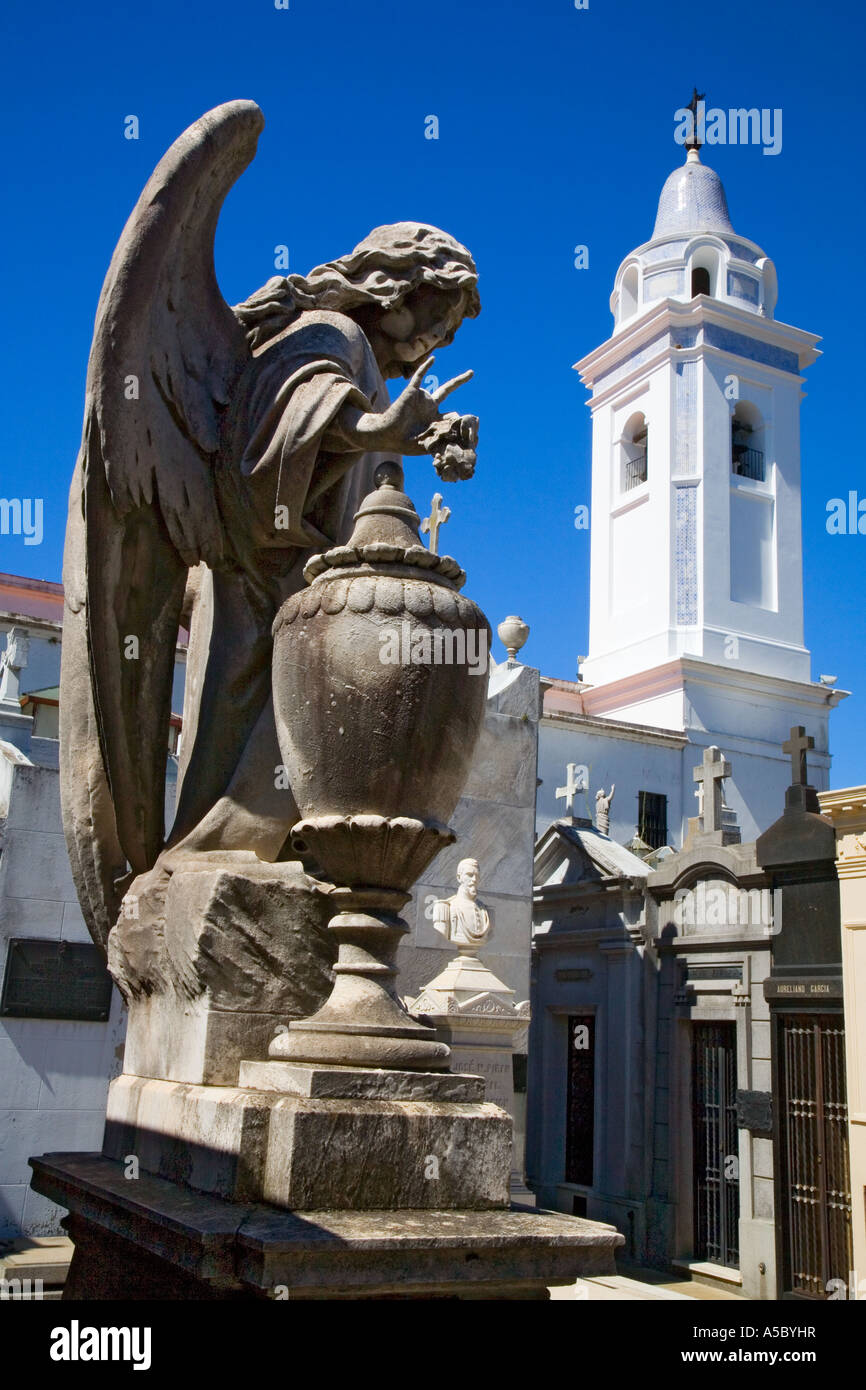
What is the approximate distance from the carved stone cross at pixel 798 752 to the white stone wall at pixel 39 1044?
6.63m

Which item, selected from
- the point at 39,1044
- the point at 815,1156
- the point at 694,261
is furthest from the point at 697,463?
the point at 39,1044

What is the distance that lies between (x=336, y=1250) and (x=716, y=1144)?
1012 cm

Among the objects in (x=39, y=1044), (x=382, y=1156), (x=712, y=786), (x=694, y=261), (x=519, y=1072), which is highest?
(x=694, y=261)

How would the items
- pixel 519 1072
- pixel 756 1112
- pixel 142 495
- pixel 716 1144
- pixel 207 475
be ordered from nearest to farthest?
pixel 142 495
pixel 207 475
pixel 756 1112
pixel 519 1072
pixel 716 1144

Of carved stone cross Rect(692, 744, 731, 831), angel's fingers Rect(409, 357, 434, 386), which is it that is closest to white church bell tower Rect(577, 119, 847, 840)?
carved stone cross Rect(692, 744, 731, 831)

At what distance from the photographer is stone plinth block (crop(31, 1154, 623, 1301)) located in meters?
2.28

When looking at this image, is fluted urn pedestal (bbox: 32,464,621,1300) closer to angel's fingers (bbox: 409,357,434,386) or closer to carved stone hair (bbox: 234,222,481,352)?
angel's fingers (bbox: 409,357,434,386)

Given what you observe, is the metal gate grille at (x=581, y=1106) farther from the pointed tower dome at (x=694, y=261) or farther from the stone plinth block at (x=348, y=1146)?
the pointed tower dome at (x=694, y=261)

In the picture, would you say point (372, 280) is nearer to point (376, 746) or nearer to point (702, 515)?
point (376, 746)

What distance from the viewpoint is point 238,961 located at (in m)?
2.99
